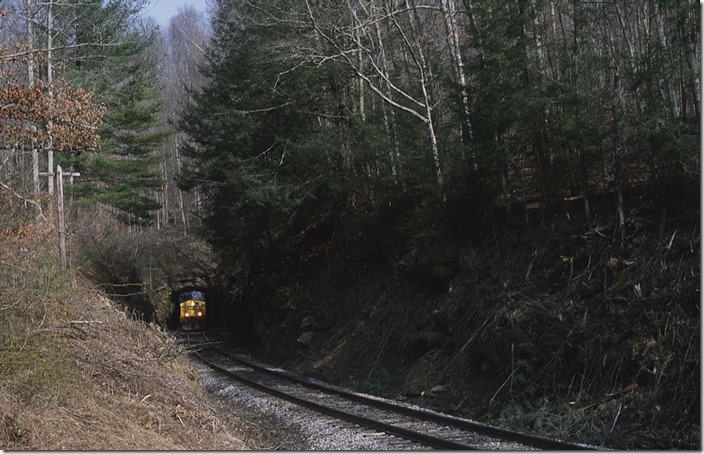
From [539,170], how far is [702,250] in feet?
15.8

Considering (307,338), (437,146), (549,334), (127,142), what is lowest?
(549,334)

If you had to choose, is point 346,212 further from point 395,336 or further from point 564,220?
point 564,220

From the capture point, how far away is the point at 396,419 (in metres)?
11.5

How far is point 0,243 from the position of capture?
10641 millimetres

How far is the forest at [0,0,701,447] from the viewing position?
11.6 meters

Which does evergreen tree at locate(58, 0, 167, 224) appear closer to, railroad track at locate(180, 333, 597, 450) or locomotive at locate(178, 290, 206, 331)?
locomotive at locate(178, 290, 206, 331)

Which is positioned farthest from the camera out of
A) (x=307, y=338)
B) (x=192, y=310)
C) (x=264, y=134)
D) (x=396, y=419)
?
(x=192, y=310)

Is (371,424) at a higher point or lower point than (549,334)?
lower

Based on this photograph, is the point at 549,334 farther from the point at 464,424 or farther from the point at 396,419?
the point at 396,419

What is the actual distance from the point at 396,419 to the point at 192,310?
26.8 meters

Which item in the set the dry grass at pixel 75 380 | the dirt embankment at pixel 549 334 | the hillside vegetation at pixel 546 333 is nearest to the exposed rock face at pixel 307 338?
the hillside vegetation at pixel 546 333

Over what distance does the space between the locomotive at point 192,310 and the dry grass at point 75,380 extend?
24.4 meters

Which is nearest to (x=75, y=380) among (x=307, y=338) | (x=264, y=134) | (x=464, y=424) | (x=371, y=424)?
(x=371, y=424)

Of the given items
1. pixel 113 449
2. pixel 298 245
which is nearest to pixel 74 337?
pixel 113 449
